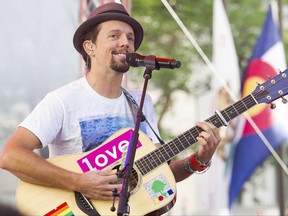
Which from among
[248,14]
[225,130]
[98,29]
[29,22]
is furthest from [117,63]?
[248,14]

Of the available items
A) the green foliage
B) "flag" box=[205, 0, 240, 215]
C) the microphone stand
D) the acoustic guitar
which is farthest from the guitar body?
the green foliage

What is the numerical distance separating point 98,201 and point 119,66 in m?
0.62

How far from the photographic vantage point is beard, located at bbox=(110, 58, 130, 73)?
3.99m

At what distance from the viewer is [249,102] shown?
4.09 meters

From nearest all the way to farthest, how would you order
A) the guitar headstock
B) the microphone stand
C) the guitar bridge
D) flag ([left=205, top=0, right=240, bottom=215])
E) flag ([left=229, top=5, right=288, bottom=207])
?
1. the microphone stand
2. the guitar bridge
3. the guitar headstock
4. flag ([left=229, top=5, right=288, bottom=207])
5. flag ([left=205, top=0, right=240, bottom=215])

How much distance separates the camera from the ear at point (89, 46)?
4.17 meters

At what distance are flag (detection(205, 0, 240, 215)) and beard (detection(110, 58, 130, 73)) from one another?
18.2 feet

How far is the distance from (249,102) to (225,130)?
5.96 m

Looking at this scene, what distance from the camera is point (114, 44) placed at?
13.2ft

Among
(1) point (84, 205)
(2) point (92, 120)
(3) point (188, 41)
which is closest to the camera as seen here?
A: (1) point (84, 205)

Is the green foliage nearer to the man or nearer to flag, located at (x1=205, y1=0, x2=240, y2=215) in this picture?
flag, located at (x1=205, y1=0, x2=240, y2=215)

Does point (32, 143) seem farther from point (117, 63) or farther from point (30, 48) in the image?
point (30, 48)

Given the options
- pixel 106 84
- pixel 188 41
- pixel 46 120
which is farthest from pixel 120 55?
pixel 188 41

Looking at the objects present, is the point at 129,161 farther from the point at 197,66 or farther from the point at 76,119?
the point at 197,66
